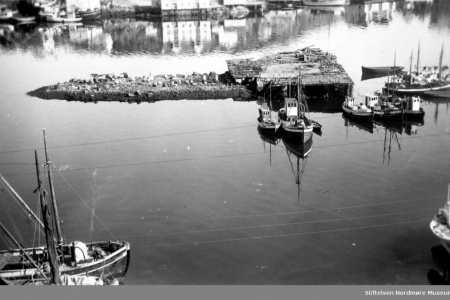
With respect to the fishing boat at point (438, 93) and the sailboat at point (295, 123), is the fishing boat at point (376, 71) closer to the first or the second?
the fishing boat at point (438, 93)

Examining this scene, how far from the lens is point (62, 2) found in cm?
2580

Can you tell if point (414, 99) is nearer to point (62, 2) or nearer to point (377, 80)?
point (377, 80)

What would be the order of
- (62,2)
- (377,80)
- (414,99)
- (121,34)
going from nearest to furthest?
(414,99)
(377,80)
(121,34)
(62,2)

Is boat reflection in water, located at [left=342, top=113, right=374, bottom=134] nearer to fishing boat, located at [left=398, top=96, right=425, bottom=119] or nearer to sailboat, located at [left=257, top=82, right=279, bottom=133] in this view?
fishing boat, located at [left=398, top=96, right=425, bottom=119]

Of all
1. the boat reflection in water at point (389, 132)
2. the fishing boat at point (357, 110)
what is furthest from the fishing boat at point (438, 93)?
the boat reflection in water at point (389, 132)

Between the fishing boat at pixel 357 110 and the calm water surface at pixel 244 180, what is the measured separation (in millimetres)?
300

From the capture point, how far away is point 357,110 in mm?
12414

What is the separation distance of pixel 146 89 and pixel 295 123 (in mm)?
5056

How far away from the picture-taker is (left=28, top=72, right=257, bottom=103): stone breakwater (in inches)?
574

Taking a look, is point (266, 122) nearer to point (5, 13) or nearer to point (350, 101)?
point (350, 101)

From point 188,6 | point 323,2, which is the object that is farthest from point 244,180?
point 323,2

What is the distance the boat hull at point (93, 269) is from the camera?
6594 mm
